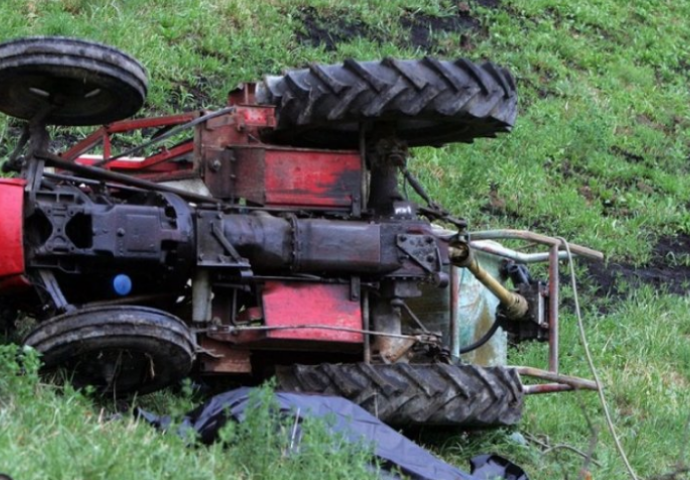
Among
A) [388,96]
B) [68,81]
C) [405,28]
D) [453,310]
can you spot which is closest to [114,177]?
[68,81]

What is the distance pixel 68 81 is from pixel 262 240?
107 cm

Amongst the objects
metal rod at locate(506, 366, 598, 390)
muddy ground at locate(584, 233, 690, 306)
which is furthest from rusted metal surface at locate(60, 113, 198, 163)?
muddy ground at locate(584, 233, 690, 306)

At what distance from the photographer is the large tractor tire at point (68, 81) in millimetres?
6023

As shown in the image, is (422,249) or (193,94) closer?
(422,249)

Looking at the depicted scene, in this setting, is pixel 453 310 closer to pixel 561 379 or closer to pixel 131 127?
pixel 561 379

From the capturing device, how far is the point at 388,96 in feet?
22.1

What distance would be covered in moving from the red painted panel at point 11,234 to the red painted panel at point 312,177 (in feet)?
4.20

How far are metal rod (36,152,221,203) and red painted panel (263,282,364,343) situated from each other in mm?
518

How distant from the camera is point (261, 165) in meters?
6.91

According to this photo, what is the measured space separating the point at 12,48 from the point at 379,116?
168 cm

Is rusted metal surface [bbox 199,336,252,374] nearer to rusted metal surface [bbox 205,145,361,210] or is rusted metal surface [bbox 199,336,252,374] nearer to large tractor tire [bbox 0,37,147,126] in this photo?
rusted metal surface [bbox 205,145,361,210]

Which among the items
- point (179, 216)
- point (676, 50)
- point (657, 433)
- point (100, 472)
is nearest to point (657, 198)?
point (676, 50)

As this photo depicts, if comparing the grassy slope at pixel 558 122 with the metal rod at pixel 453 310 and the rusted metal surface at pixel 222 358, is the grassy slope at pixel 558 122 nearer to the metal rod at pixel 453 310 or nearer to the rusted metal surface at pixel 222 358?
the metal rod at pixel 453 310

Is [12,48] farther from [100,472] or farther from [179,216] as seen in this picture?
[100,472]
